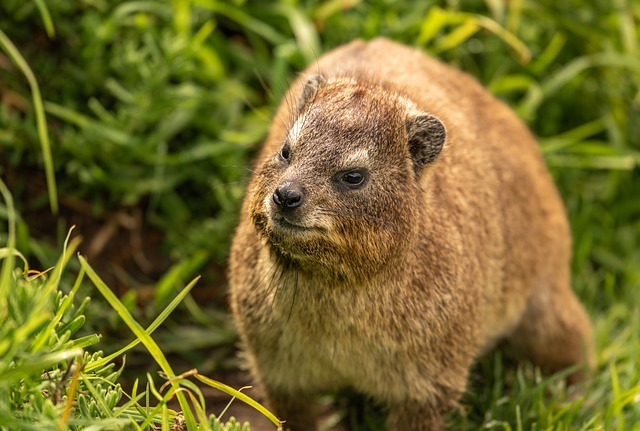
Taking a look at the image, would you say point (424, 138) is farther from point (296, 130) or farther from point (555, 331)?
point (555, 331)

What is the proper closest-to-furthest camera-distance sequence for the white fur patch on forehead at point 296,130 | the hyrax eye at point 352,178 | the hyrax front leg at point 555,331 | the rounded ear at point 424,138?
the hyrax eye at point 352,178, the white fur patch on forehead at point 296,130, the rounded ear at point 424,138, the hyrax front leg at point 555,331

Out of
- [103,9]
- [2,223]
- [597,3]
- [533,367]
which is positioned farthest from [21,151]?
[597,3]

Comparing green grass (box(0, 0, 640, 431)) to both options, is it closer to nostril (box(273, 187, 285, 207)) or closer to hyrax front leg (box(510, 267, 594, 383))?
hyrax front leg (box(510, 267, 594, 383))

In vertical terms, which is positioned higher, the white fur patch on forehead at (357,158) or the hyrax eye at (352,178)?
the white fur patch on forehead at (357,158)

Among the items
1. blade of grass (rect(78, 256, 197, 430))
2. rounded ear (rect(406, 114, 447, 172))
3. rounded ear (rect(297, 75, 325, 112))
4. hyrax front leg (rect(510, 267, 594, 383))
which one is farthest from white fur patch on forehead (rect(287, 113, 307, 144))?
hyrax front leg (rect(510, 267, 594, 383))

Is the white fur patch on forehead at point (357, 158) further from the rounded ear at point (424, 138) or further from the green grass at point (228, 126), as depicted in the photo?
the green grass at point (228, 126)

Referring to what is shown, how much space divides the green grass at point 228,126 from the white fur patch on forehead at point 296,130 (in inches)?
46.5

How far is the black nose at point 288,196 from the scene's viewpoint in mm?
3381

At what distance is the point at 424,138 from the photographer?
385 centimetres

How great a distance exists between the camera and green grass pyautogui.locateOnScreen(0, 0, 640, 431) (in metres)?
5.30

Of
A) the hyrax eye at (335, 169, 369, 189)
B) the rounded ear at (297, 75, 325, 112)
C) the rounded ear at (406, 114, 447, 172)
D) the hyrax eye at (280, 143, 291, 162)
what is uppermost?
the rounded ear at (297, 75, 325, 112)

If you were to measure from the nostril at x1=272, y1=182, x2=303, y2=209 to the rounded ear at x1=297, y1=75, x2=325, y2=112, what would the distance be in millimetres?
743

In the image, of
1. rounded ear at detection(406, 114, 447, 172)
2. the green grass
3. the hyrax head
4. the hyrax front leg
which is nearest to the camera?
the hyrax head

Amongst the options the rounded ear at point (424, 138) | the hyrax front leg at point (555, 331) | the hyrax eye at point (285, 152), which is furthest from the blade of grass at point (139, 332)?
the hyrax front leg at point (555, 331)
